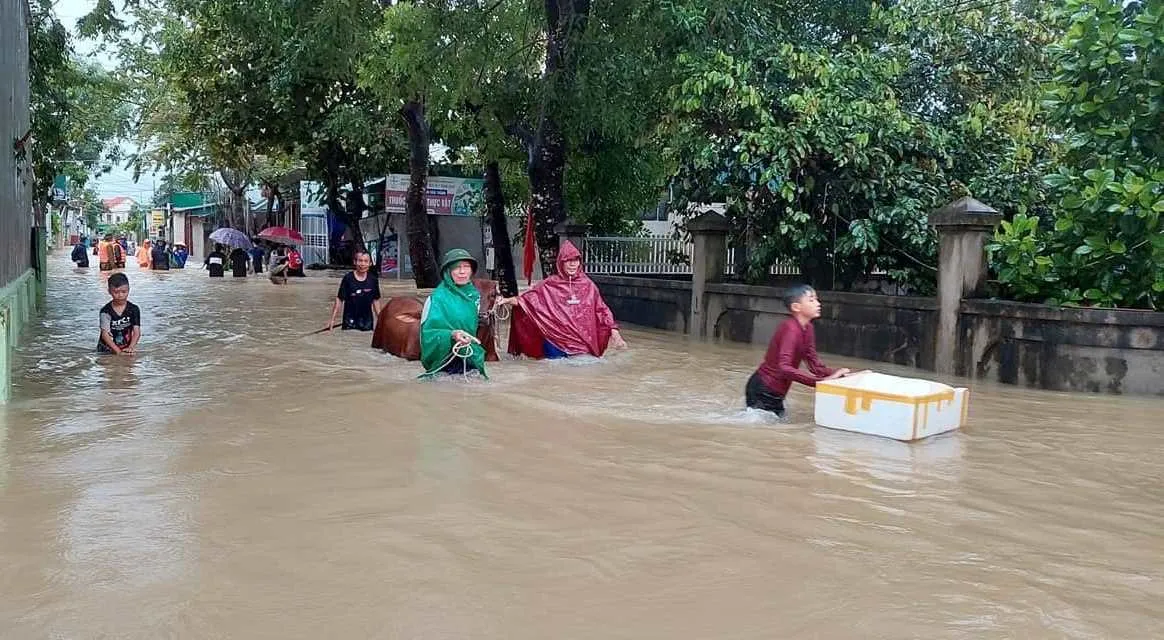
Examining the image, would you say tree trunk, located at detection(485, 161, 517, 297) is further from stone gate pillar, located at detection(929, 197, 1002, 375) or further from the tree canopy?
stone gate pillar, located at detection(929, 197, 1002, 375)

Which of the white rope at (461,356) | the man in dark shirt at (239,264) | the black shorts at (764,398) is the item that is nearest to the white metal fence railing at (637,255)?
the white rope at (461,356)

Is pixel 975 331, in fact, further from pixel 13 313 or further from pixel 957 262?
pixel 13 313

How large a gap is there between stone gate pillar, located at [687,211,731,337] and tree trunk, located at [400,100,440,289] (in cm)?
815

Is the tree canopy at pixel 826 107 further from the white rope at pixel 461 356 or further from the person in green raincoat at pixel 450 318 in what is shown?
the white rope at pixel 461 356

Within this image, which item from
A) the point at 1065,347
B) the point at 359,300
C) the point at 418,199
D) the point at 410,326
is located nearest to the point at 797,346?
the point at 1065,347

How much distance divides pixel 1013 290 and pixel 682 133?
14.4 feet

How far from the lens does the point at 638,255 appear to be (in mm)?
17312

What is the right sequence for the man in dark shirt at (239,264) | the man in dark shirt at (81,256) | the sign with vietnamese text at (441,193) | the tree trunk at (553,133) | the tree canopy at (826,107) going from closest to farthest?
the tree canopy at (826,107) → the tree trunk at (553,133) → the sign with vietnamese text at (441,193) → the man in dark shirt at (239,264) → the man in dark shirt at (81,256)

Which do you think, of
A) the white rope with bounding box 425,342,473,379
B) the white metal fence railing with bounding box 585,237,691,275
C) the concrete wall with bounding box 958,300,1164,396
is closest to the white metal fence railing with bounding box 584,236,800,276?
the white metal fence railing with bounding box 585,237,691,275

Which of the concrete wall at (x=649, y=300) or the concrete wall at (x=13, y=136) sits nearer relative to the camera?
the concrete wall at (x=13, y=136)

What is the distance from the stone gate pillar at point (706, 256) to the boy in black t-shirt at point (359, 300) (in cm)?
462

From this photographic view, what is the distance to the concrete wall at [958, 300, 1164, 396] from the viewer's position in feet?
30.7

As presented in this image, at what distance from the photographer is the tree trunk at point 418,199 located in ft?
70.1

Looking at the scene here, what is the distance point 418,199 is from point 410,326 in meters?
11.7
